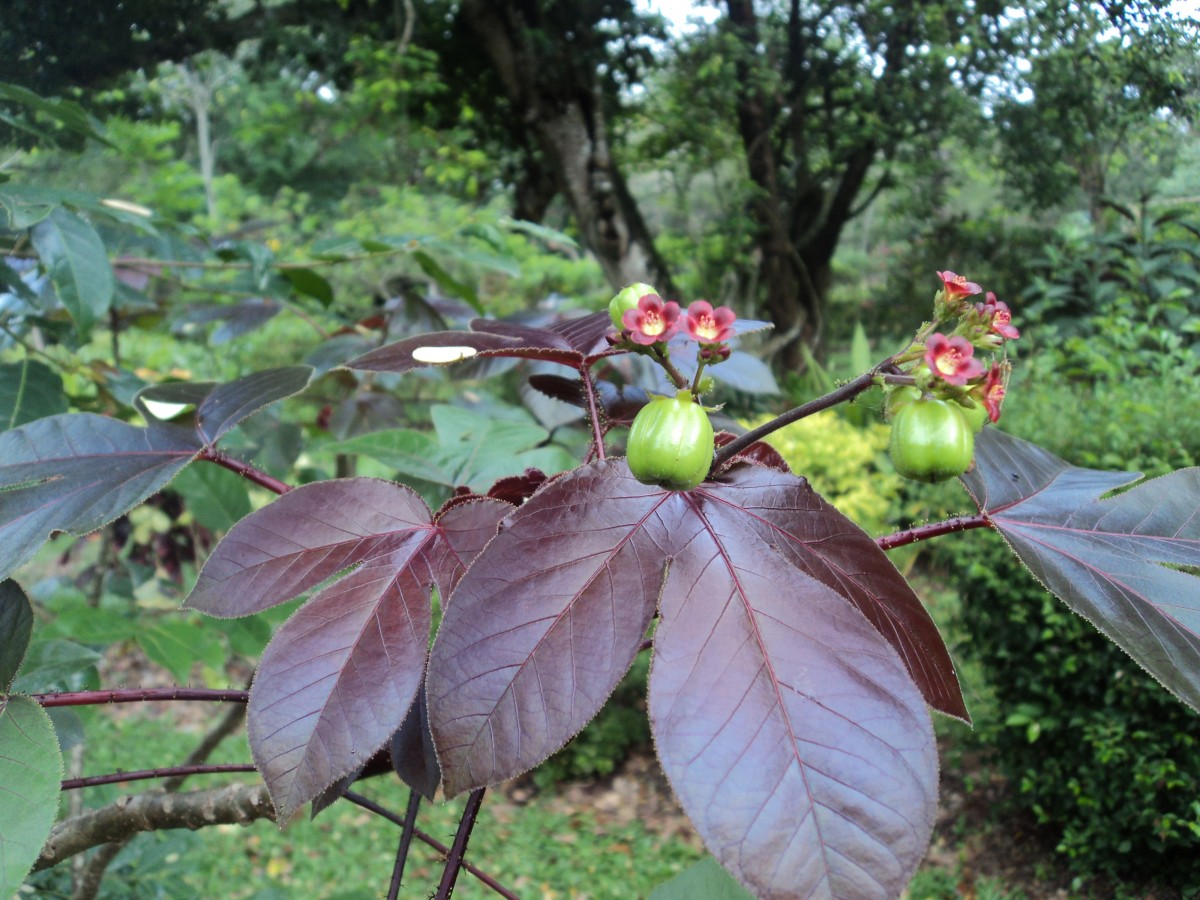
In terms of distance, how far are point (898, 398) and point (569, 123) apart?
3.13 metres

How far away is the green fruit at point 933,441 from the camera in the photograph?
34 cm

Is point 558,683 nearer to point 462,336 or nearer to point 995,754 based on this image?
point 462,336

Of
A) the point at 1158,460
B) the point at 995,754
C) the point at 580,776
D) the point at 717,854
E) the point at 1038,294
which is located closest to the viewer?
the point at 717,854

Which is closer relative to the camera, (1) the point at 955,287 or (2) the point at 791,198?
(1) the point at 955,287

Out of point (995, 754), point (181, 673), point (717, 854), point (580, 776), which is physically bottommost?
point (580, 776)

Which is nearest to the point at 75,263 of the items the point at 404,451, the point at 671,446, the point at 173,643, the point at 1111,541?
the point at 404,451

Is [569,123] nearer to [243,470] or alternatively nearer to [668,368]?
[243,470]

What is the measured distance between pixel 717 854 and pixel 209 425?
0.39m

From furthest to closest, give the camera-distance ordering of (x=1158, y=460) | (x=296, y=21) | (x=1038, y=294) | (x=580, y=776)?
1. (x=1038, y=294)
2. (x=580, y=776)
3. (x=296, y=21)
4. (x=1158, y=460)

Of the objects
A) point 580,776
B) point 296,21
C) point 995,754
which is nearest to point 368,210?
point 296,21

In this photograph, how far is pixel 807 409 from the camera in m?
0.33

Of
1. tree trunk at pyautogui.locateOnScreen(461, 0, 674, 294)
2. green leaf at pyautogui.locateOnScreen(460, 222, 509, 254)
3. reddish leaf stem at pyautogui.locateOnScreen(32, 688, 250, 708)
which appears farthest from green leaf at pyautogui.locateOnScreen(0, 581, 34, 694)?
tree trunk at pyautogui.locateOnScreen(461, 0, 674, 294)

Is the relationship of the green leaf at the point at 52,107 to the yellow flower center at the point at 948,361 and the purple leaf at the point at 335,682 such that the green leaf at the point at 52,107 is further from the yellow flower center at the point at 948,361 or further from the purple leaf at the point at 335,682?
the yellow flower center at the point at 948,361

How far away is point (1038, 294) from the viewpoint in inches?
148
